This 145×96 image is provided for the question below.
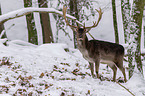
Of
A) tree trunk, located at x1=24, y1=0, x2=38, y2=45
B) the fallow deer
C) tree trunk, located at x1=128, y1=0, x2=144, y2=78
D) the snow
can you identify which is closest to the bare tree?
tree trunk, located at x1=128, y1=0, x2=144, y2=78

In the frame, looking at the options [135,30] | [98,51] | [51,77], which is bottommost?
[51,77]

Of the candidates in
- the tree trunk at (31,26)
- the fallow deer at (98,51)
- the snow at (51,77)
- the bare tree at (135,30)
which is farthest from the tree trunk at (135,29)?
the tree trunk at (31,26)

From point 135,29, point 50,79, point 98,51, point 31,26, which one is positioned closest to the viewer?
point 50,79

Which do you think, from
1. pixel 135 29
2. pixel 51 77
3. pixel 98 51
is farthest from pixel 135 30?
pixel 51 77

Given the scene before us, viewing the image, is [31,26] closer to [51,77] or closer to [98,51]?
[98,51]

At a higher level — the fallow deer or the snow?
the fallow deer

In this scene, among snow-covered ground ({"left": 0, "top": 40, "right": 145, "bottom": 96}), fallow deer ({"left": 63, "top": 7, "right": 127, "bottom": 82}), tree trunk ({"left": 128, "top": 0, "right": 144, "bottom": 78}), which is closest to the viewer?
snow-covered ground ({"left": 0, "top": 40, "right": 145, "bottom": 96})

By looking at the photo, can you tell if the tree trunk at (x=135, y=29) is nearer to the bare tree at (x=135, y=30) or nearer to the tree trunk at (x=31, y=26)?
the bare tree at (x=135, y=30)

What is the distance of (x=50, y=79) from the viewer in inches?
299

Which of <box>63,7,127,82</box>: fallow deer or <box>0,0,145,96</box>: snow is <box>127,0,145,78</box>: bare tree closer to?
<box>0,0,145,96</box>: snow

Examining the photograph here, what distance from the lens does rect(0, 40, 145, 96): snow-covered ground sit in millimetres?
6406

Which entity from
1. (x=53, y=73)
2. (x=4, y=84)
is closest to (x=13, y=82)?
(x=4, y=84)

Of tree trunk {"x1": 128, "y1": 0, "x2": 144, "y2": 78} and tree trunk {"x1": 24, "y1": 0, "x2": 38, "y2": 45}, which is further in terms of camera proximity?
tree trunk {"x1": 24, "y1": 0, "x2": 38, "y2": 45}

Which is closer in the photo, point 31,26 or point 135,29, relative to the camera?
point 135,29
